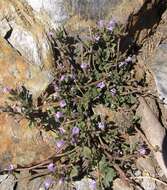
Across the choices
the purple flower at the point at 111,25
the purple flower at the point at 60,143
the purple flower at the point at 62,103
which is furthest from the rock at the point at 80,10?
the purple flower at the point at 60,143

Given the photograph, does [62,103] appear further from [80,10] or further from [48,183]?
[80,10]

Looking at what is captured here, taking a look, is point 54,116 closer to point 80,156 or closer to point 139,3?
point 80,156

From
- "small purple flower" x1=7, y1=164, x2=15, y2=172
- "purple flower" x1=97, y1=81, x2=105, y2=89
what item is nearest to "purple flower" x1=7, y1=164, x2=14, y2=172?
"small purple flower" x1=7, y1=164, x2=15, y2=172

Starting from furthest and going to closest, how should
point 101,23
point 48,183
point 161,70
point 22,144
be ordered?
point 161,70
point 101,23
point 22,144
point 48,183

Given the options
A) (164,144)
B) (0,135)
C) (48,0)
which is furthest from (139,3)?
(0,135)

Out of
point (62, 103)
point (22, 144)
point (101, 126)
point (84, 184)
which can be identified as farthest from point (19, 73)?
point (84, 184)

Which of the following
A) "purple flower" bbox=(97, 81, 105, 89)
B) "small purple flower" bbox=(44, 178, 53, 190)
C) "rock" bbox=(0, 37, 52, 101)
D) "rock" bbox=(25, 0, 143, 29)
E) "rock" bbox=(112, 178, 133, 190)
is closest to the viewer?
"small purple flower" bbox=(44, 178, 53, 190)

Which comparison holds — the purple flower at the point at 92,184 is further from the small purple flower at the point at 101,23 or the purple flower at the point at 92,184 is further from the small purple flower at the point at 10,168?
the small purple flower at the point at 101,23

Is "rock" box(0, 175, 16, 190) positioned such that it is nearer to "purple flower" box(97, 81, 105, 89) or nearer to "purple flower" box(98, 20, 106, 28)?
"purple flower" box(97, 81, 105, 89)
